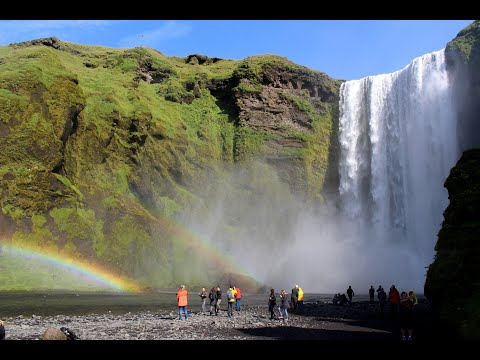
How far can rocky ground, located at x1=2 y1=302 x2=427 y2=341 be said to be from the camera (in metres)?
21.7

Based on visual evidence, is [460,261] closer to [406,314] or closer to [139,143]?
[406,314]

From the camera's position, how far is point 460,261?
1986cm

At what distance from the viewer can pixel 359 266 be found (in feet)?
275

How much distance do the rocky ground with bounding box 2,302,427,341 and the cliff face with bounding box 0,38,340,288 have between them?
134 ft

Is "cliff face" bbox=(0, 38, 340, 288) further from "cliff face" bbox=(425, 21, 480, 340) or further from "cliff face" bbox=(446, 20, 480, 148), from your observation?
"cliff face" bbox=(425, 21, 480, 340)

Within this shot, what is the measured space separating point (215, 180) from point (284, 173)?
50.8 ft

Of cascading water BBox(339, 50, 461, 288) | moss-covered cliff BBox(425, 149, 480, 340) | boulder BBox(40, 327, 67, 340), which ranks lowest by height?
boulder BBox(40, 327, 67, 340)

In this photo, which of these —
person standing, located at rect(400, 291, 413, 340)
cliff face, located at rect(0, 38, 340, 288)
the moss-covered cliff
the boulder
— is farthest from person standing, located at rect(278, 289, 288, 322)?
cliff face, located at rect(0, 38, 340, 288)

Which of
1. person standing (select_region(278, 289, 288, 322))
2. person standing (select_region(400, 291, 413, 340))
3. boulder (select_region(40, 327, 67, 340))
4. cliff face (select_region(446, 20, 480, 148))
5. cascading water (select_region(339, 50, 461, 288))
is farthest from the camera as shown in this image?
cascading water (select_region(339, 50, 461, 288))

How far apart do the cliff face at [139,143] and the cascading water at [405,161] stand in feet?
39.3

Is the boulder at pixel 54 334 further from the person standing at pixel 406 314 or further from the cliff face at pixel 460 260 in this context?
the cliff face at pixel 460 260

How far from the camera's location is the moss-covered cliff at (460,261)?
55.9 feet

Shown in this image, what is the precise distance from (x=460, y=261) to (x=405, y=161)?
2601 inches
